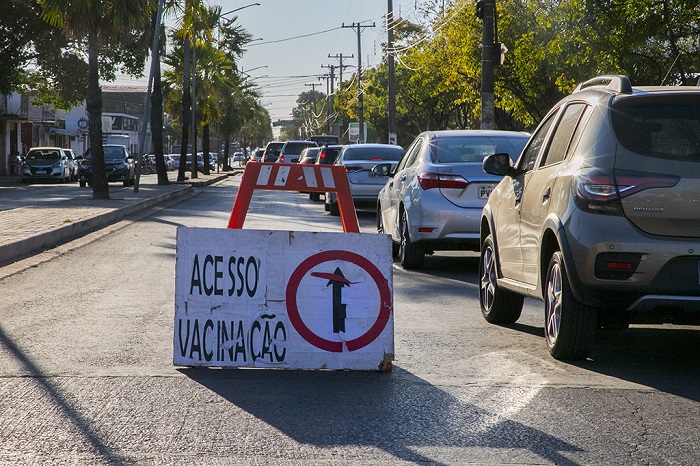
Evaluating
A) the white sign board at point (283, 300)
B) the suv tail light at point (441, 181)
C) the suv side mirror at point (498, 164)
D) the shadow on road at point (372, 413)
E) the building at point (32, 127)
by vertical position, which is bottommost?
the shadow on road at point (372, 413)

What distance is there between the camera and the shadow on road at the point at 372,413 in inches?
188

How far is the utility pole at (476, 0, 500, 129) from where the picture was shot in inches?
877

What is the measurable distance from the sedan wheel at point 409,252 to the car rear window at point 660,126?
5743 mm

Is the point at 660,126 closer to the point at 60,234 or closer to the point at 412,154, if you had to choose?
the point at 412,154

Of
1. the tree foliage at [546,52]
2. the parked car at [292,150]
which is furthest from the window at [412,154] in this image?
the parked car at [292,150]

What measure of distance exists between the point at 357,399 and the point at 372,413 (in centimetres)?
31

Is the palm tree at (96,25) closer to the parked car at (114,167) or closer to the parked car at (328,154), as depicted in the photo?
the parked car at (328,154)

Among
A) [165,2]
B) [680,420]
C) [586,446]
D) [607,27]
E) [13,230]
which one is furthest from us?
[165,2]

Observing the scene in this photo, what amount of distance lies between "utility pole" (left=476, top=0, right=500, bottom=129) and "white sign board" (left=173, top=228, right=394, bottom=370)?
16.8 metres

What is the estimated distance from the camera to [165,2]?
1289 inches

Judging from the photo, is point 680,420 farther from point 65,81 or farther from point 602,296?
point 65,81

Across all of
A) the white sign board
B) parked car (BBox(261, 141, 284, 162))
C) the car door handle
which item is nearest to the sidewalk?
the white sign board

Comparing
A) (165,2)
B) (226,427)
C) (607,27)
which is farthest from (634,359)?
(165,2)

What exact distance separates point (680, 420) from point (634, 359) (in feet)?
5.56
